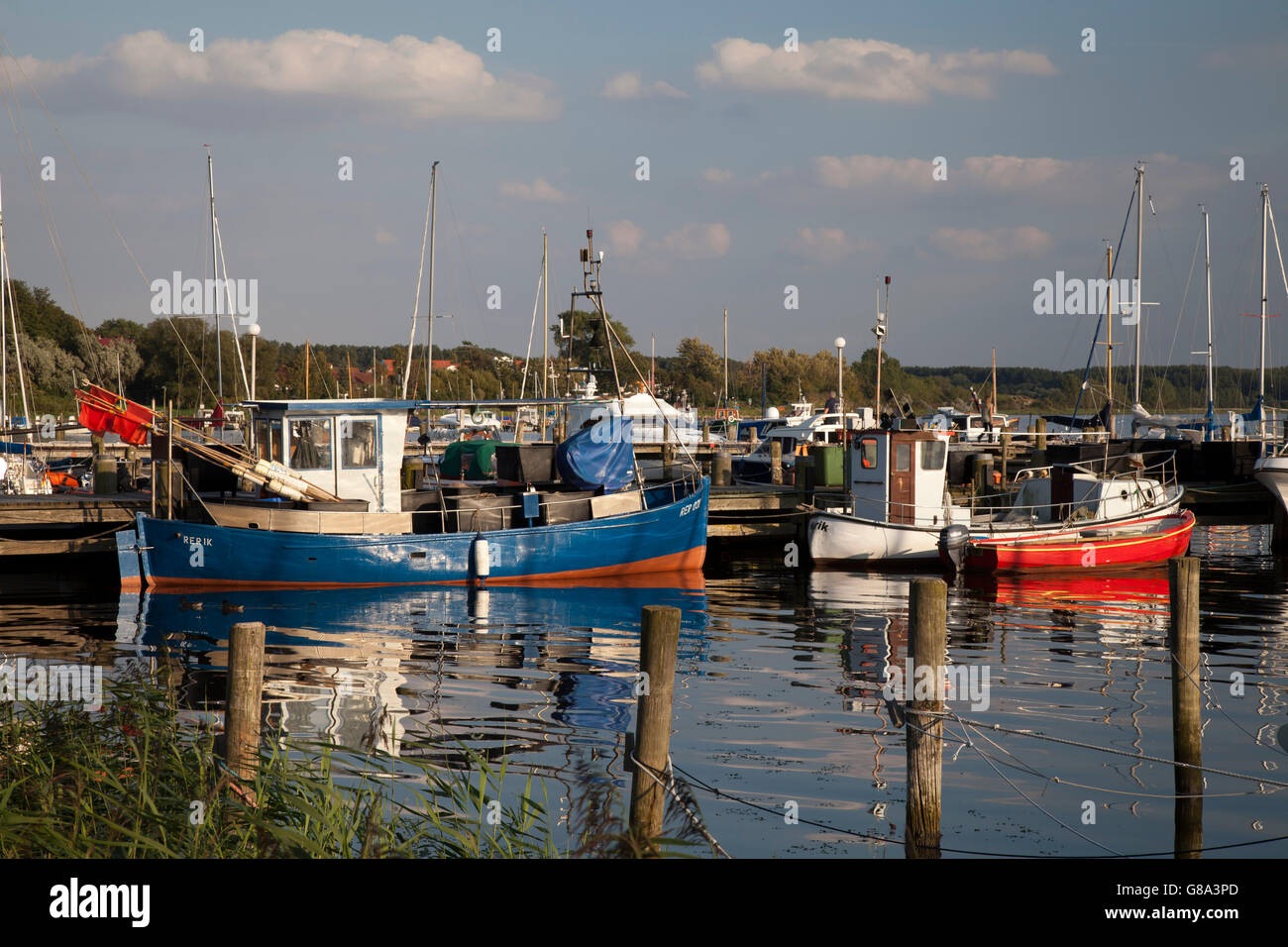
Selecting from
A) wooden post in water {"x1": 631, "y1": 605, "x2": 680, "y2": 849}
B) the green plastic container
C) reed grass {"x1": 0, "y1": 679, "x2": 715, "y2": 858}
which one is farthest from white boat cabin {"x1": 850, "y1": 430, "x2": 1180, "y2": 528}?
wooden post in water {"x1": 631, "y1": 605, "x2": 680, "y2": 849}

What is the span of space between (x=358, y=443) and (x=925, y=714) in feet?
53.1

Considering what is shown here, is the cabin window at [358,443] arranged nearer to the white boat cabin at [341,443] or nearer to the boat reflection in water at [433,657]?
the white boat cabin at [341,443]

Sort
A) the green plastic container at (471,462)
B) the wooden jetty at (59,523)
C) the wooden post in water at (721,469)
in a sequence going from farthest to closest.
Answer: the wooden post in water at (721,469) → the green plastic container at (471,462) → the wooden jetty at (59,523)

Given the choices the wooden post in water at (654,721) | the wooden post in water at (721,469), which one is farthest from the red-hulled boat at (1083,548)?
the wooden post in water at (654,721)

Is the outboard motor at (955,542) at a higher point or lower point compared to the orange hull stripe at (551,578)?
higher

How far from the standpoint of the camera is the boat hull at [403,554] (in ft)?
65.7

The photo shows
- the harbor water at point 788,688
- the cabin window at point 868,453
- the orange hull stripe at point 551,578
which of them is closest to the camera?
the harbor water at point 788,688

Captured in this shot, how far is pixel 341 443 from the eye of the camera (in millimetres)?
21031

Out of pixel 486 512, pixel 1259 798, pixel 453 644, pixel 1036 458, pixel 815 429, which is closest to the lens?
pixel 1259 798

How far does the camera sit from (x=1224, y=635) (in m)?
17.2

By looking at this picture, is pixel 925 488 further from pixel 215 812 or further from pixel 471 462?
pixel 215 812
